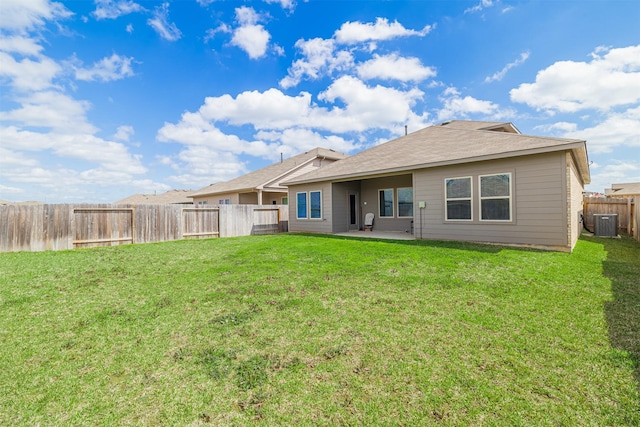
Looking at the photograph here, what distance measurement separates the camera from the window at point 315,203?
12.9m

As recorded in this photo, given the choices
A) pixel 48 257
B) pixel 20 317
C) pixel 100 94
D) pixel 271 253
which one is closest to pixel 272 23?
pixel 100 94

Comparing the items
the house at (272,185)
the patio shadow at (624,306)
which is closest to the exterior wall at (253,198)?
the house at (272,185)

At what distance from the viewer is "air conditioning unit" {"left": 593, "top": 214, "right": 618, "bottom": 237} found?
10289mm

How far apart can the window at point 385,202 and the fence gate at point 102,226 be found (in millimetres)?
10336

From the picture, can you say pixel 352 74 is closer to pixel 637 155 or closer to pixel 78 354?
pixel 78 354

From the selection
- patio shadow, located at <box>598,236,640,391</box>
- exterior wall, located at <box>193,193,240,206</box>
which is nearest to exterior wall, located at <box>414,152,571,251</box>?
patio shadow, located at <box>598,236,640,391</box>

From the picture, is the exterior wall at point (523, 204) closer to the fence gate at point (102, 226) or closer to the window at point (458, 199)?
the window at point (458, 199)

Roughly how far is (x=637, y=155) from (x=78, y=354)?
98.1 ft

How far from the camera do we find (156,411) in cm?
190

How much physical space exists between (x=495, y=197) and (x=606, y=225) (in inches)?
254

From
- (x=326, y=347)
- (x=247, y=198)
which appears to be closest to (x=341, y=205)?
(x=247, y=198)

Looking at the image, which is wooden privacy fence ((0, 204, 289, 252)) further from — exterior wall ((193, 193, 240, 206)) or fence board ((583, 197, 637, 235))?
fence board ((583, 197, 637, 235))

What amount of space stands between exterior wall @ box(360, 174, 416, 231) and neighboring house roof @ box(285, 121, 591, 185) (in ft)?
3.87

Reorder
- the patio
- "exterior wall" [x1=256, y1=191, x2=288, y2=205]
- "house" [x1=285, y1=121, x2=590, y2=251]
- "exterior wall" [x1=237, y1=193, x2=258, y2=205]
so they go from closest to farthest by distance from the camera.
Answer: "house" [x1=285, y1=121, x2=590, y2=251], the patio, "exterior wall" [x1=256, y1=191, x2=288, y2=205], "exterior wall" [x1=237, y1=193, x2=258, y2=205]
